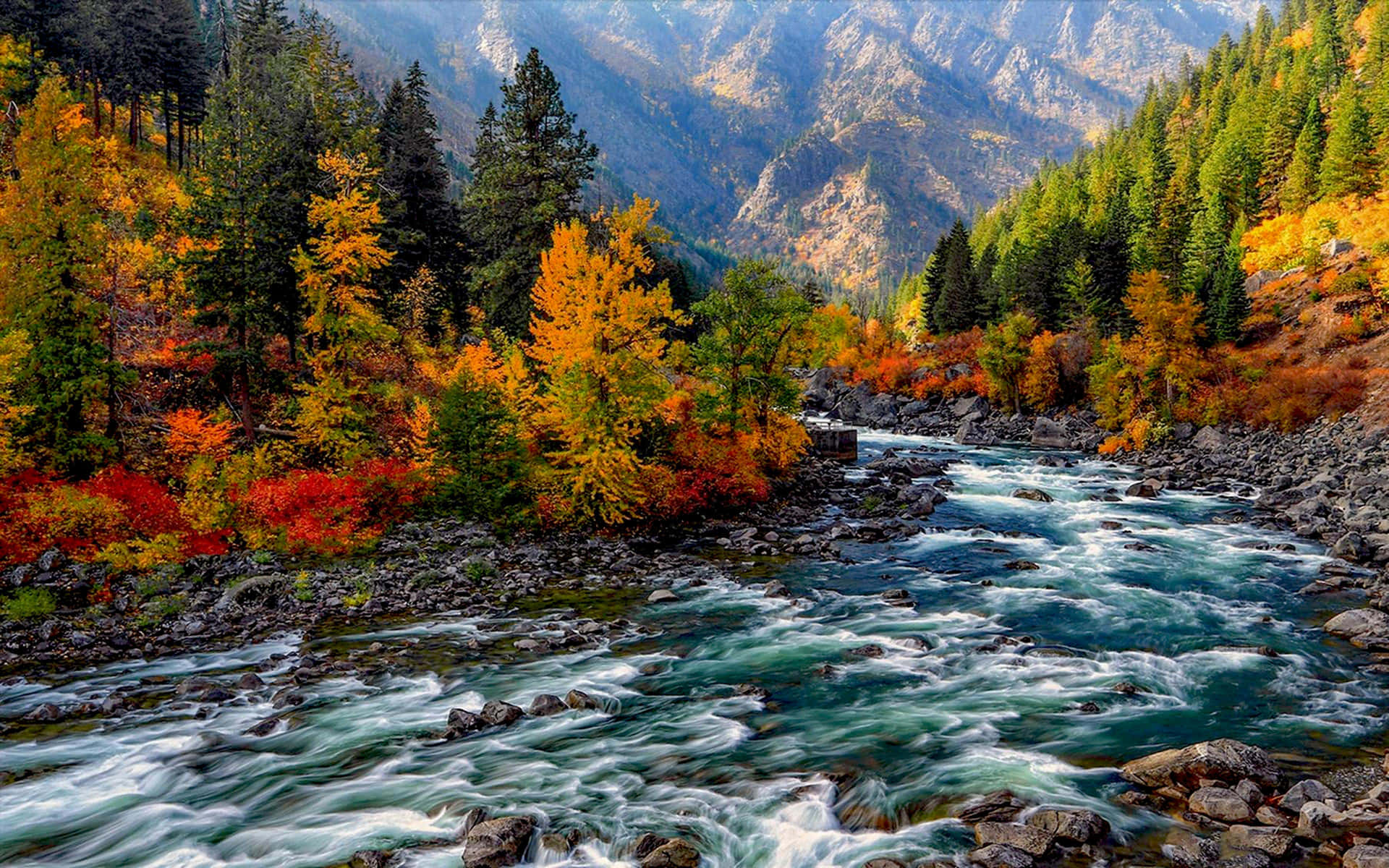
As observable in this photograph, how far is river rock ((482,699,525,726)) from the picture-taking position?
12789 millimetres

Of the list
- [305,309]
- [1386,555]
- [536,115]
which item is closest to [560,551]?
[305,309]

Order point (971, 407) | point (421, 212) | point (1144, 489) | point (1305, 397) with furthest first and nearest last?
1. point (971, 407)
2. point (421, 212)
3. point (1305, 397)
4. point (1144, 489)

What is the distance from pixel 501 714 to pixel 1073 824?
921cm

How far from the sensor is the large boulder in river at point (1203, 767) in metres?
10.0

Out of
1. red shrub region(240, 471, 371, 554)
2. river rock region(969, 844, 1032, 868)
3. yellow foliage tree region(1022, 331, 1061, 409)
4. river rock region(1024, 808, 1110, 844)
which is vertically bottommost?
river rock region(969, 844, 1032, 868)

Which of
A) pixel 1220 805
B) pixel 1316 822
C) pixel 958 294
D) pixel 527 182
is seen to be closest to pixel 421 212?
pixel 527 182

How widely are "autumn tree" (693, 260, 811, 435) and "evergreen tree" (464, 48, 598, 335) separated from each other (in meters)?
12.3

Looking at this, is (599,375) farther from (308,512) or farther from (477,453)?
(308,512)

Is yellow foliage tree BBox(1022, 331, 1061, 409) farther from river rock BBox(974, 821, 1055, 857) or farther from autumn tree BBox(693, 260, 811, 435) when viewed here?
river rock BBox(974, 821, 1055, 857)

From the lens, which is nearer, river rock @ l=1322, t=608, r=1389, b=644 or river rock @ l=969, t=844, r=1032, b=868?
river rock @ l=969, t=844, r=1032, b=868

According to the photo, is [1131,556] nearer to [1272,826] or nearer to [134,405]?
[1272,826]

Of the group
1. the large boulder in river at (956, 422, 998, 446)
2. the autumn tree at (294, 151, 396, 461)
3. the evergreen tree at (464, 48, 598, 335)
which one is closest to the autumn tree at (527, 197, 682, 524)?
the autumn tree at (294, 151, 396, 461)

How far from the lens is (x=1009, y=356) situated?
64.1m

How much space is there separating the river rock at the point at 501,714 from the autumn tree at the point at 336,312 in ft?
60.3
